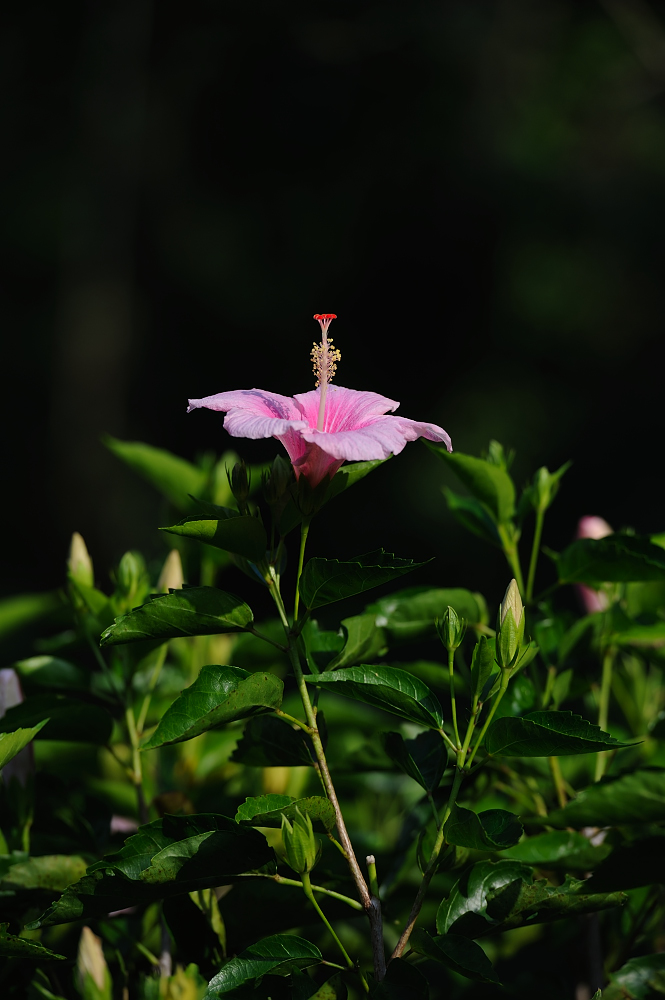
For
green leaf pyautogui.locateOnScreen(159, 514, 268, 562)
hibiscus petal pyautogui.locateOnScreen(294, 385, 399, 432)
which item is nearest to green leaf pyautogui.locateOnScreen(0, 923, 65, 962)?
green leaf pyautogui.locateOnScreen(159, 514, 268, 562)

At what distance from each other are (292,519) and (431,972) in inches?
20.1

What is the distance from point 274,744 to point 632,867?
8.1 inches

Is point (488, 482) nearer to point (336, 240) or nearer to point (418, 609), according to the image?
point (418, 609)

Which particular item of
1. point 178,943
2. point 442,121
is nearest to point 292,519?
point 178,943

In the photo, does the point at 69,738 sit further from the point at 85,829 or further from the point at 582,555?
the point at 582,555

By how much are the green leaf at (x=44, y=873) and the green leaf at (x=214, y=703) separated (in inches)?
5.8

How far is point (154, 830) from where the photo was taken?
49 cm

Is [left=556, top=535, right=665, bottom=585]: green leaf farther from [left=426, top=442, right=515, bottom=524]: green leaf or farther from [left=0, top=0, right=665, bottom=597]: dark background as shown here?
[left=0, top=0, right=665, bottom=597]: dark background

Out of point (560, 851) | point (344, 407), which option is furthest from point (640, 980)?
point (344, 407)

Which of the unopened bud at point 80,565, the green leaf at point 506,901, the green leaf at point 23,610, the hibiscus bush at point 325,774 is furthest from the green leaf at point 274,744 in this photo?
the green leaf at point 23,610

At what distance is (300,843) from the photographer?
18.3 inches

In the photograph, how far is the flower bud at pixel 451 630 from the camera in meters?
0.51

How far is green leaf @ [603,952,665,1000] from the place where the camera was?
533mm

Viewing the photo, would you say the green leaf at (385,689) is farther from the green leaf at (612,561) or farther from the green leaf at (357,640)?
the green leaf at (612,561)
